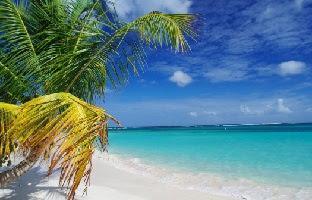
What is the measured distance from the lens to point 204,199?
8.30 m

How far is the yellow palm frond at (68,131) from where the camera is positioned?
2.62 meters

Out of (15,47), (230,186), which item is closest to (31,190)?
(15,47)

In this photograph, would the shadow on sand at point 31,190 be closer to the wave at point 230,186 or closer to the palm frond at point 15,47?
the palm frond at point 15,47

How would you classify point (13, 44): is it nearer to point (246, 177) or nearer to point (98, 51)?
point (98, 51)

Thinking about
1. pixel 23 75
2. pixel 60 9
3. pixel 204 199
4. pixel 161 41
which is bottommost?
pixel 204 199

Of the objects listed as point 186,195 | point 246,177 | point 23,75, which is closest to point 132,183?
point 186,195

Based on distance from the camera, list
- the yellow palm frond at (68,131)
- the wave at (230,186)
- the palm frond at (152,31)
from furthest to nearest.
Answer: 1. the wave at (230,186)
2. the palm frond at (152,31)
3. the yellow palm frond at (68,131)

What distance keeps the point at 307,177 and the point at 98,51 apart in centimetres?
872

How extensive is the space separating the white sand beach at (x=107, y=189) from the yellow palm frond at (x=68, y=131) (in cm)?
336

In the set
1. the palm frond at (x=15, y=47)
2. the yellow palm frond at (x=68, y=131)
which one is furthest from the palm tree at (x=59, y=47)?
the yellow palm frond at (x=68, y=131)

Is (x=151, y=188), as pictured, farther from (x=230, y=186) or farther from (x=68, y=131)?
(x=68, y=131)

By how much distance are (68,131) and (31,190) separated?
13.6 ft

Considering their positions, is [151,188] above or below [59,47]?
below

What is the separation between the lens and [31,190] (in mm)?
6723
